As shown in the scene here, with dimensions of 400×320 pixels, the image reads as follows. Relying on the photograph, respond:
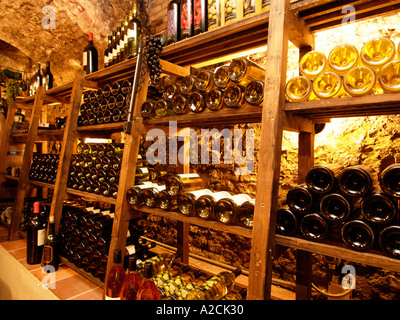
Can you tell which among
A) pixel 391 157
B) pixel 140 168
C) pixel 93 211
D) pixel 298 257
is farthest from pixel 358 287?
pixel 93 211

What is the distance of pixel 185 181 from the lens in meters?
1.62

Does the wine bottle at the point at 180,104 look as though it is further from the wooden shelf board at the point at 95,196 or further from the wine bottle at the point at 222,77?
the wooden shelf board at the point at 95,196

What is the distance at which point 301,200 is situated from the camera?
1.13m

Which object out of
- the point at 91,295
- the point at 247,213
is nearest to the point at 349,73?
the point at 247,213

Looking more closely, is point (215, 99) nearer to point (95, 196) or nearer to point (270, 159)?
point (270, 159)

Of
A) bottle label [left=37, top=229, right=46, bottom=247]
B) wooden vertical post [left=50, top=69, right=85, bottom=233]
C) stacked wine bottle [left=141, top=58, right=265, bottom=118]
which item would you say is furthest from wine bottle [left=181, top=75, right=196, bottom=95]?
bottle label [left=37, top=229, right=46, bottom=247]

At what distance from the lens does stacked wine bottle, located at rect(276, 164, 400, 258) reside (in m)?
0.94

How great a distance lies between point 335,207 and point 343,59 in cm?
65

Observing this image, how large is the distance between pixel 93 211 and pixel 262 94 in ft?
6.24

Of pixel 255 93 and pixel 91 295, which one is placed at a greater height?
pixel 255 93

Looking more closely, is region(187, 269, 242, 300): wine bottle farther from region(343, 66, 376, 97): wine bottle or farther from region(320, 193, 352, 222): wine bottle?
region(343, 66, 376, 97): wine bottle

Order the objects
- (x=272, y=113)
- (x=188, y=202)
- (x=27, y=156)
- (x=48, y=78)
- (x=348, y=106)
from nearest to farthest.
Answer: (x=348, y=106) → (x=272, y=113) → (x=188, y=202) → (x=27, y=156) → (x=48, y=78)
